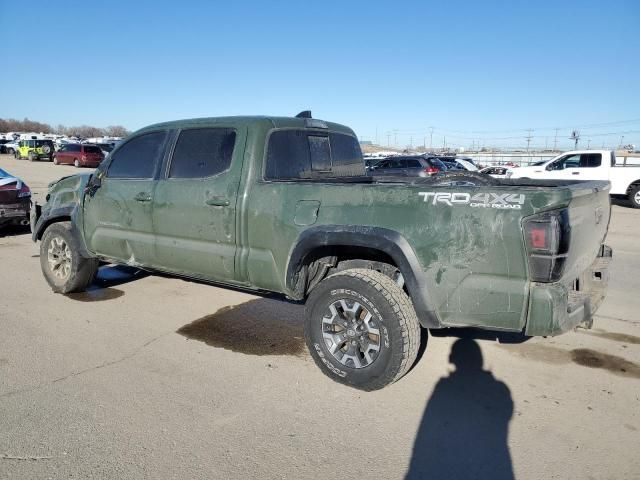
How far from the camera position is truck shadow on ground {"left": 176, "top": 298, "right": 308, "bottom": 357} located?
4.16 metres

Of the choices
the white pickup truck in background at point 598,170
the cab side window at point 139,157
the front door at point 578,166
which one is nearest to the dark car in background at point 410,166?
the white pickup truck in background at point 598,170

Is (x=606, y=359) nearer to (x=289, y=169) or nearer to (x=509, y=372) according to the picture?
(x=509, y=372)

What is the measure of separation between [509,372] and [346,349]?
4.15ft

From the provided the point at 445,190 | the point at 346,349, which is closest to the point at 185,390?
the point at 346,349

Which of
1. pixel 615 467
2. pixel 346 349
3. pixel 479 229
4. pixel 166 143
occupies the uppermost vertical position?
pixel 166 143

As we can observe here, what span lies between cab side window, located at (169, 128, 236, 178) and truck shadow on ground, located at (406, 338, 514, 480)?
2454 millimetres

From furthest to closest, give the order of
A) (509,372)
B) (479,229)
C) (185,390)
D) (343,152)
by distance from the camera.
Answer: (343,152) < (509,372) < (185,390) < (479,229)

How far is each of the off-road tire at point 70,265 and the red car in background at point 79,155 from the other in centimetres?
3158

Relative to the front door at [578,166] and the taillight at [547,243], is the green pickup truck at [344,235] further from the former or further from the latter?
the front door at [578,166]

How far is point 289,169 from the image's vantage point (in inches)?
162

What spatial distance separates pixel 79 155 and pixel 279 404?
3622 centimetres

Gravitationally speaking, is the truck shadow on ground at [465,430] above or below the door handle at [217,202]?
below

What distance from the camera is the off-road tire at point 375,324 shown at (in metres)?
3.18

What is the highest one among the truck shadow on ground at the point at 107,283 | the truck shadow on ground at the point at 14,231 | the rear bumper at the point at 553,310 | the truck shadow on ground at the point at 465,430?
the rear bumper at the point at 553,310
